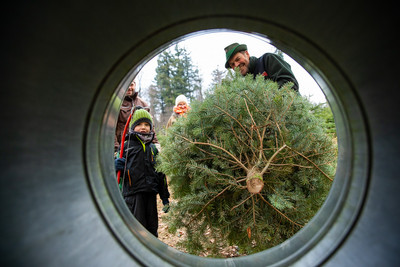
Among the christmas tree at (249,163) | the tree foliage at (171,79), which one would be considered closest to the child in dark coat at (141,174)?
the christmas tree at (249,163)

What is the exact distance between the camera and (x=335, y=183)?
4.09 ft

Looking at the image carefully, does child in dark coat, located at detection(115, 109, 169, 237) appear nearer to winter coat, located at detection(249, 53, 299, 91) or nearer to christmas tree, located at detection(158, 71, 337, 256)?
christmas tree, located at detection(158, 71, 337, 256)

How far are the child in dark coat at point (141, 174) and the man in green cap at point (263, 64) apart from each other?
1.48m

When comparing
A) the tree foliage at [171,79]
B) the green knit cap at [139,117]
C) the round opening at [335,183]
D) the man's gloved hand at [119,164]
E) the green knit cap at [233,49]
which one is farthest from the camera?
the tree foliage at [171,79]

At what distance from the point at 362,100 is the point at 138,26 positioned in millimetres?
988

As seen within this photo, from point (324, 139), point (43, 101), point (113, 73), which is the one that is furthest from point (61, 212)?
point (324, 139)

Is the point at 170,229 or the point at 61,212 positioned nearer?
the point at 61,212

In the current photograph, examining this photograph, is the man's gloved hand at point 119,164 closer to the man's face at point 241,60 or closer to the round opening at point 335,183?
the round opening at point 335,183

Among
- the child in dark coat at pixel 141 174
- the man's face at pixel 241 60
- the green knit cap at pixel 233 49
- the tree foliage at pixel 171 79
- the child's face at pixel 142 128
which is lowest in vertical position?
the child in dark coat at pixel 141 174

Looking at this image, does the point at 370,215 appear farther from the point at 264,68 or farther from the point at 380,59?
the point at 264,68

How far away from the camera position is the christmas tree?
1.83 m

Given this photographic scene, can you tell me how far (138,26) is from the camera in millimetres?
881

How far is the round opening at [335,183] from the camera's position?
98 cm

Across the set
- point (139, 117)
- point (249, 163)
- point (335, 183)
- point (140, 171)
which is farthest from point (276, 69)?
point (140, 171)
